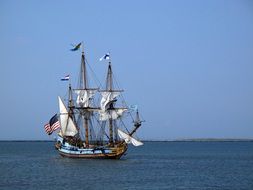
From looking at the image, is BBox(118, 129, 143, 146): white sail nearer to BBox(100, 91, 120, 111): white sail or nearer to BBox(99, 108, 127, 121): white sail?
BBox(99, 108, 127, 121): white sail

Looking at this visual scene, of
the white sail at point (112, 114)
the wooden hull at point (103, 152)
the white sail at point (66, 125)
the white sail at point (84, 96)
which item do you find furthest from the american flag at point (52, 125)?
the white sail at point (112, 114)

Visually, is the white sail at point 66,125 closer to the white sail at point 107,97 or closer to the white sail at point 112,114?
the white sail at point 112,114

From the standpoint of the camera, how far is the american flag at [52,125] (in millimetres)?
91375

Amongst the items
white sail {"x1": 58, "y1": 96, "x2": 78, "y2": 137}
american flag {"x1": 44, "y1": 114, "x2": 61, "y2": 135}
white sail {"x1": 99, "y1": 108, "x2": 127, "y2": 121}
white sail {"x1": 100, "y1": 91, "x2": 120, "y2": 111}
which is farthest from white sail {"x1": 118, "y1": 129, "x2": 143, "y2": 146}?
american flag {"x1": 44, "y1": 114, "x2": 61, "y2": 135}

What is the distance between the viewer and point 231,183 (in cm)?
6203

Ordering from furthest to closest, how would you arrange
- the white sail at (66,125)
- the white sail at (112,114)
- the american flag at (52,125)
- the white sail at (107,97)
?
the white sail at (66,125), the white sail at (107,97), the white sail at (112,114), the american flag at (52,125)

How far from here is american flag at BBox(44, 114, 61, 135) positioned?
91375mm

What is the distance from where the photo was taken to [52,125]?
9181cm

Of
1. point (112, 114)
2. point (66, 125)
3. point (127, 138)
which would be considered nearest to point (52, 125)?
point (66, 125)

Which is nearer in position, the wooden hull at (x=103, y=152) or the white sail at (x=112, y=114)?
the wooden hull at (x=103, y=152)

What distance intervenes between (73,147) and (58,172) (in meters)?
23.5

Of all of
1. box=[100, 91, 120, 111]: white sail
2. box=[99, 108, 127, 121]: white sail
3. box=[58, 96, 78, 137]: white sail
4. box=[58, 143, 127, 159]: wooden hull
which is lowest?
box=[58, 143, 127, 159]: wooden hull

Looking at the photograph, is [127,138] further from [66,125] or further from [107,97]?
[66,125]

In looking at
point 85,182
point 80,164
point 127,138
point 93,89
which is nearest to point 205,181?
point 85,182
